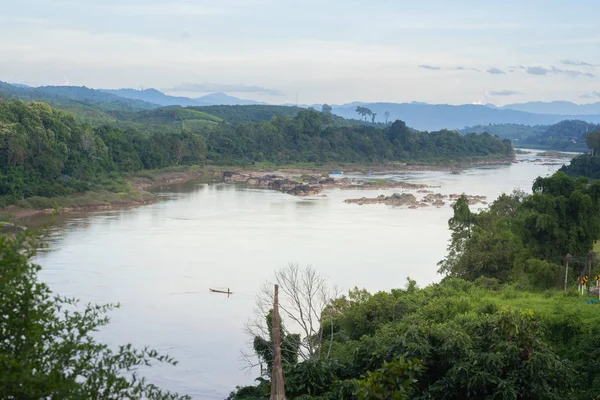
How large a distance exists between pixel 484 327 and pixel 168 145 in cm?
4579

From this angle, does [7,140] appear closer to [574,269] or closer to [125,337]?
[125,337]

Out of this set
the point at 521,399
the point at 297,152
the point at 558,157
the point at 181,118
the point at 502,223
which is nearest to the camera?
the point at 521,399

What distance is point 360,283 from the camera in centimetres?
2056

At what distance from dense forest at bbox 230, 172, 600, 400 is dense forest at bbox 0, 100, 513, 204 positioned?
897 inches

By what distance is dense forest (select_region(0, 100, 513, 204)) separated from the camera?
3700 centimetres

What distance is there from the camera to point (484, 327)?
9.53m

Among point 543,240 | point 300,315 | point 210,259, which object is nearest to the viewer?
point 300,315

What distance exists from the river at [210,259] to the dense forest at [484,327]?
2.14m

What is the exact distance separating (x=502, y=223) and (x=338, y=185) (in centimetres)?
2937

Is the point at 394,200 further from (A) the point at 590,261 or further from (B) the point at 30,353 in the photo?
(B) the point at 30,353

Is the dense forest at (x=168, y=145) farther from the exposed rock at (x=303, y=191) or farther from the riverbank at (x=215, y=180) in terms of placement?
the exposed rock at (x=303, y=191)

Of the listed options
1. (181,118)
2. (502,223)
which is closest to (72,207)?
(502,223)

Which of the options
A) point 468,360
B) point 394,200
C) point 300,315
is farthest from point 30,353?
point 394,200

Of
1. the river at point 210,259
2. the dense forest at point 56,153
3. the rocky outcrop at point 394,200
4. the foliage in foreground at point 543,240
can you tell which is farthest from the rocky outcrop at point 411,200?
the foliage in foreground at point 543,240
